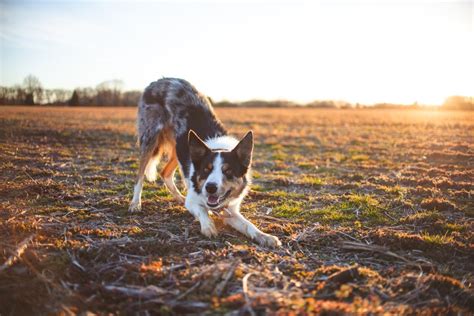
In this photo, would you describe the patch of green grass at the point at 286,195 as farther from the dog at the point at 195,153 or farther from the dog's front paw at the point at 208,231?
the dog's front paw at the point at 208,231

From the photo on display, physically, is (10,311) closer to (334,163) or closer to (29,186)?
(29,186)

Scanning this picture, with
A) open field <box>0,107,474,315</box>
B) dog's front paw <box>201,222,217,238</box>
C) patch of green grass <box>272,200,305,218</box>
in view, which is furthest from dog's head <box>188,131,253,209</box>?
patch of green grass <box>272,200,305,218</box>

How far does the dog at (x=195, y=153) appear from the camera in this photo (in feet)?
17.9

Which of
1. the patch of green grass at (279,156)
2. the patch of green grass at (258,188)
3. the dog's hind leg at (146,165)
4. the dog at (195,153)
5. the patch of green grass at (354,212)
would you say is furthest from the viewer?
the patch of green grass at (279,156)

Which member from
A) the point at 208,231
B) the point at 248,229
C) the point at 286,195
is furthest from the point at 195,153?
the point at 286,195

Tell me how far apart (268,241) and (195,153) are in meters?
1.87

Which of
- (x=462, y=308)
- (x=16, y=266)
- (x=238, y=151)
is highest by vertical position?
(x=238, y=151)

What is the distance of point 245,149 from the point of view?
5.91 meters

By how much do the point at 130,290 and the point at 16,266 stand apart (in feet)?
4.54

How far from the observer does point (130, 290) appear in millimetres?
3312

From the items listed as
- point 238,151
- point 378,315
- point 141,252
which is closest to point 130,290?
point 141,252

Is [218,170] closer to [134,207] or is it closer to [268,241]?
[268,241]

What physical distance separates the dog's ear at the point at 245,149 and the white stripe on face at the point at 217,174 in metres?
0.38

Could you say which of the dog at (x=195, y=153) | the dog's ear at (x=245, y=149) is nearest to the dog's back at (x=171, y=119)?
the dog at (x=195, y=153)
